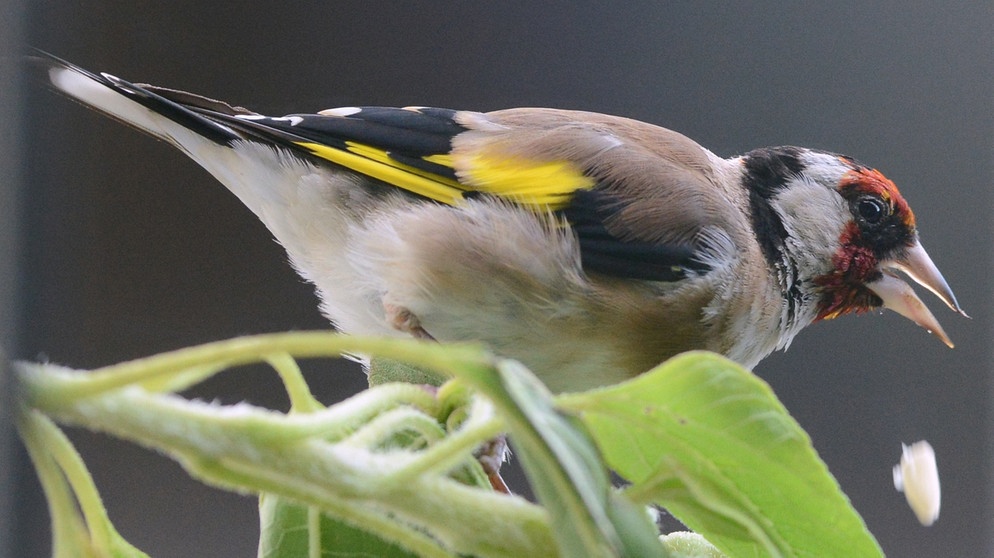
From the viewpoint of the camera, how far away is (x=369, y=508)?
27 centimetres

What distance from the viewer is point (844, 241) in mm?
935

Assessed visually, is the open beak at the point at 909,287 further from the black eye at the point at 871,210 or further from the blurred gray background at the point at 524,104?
the blurred gray background at the point at 524,104

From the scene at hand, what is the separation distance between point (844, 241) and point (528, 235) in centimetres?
39

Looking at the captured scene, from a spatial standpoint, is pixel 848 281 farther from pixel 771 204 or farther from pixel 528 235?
pixel 528 235

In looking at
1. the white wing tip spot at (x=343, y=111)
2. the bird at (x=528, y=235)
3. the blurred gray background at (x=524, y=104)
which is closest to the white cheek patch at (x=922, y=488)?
the bird at (x=528, y=235)

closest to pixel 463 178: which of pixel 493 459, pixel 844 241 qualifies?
pixel 493 459

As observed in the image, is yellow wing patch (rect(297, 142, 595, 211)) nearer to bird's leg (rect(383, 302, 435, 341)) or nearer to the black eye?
bird's leg (rect(383, 302, 435, 341))

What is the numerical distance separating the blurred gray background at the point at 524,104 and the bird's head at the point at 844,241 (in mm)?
186

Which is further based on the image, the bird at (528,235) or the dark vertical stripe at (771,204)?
the dark vertical stripe at (771,204)

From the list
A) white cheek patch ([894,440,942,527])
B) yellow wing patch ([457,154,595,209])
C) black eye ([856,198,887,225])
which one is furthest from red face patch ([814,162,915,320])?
yellow wing patch ([457,154,595,209])

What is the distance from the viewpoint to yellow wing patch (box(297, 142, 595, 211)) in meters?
0.79

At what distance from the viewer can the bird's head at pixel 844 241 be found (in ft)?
3.01

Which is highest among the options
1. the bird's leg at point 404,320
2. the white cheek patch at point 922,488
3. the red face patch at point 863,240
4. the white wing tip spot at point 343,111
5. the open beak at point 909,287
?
the white wing tip spot at point 343,111

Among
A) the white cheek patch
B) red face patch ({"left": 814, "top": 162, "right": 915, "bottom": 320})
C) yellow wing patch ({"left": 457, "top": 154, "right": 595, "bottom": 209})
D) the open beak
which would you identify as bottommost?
the white cheek patch
